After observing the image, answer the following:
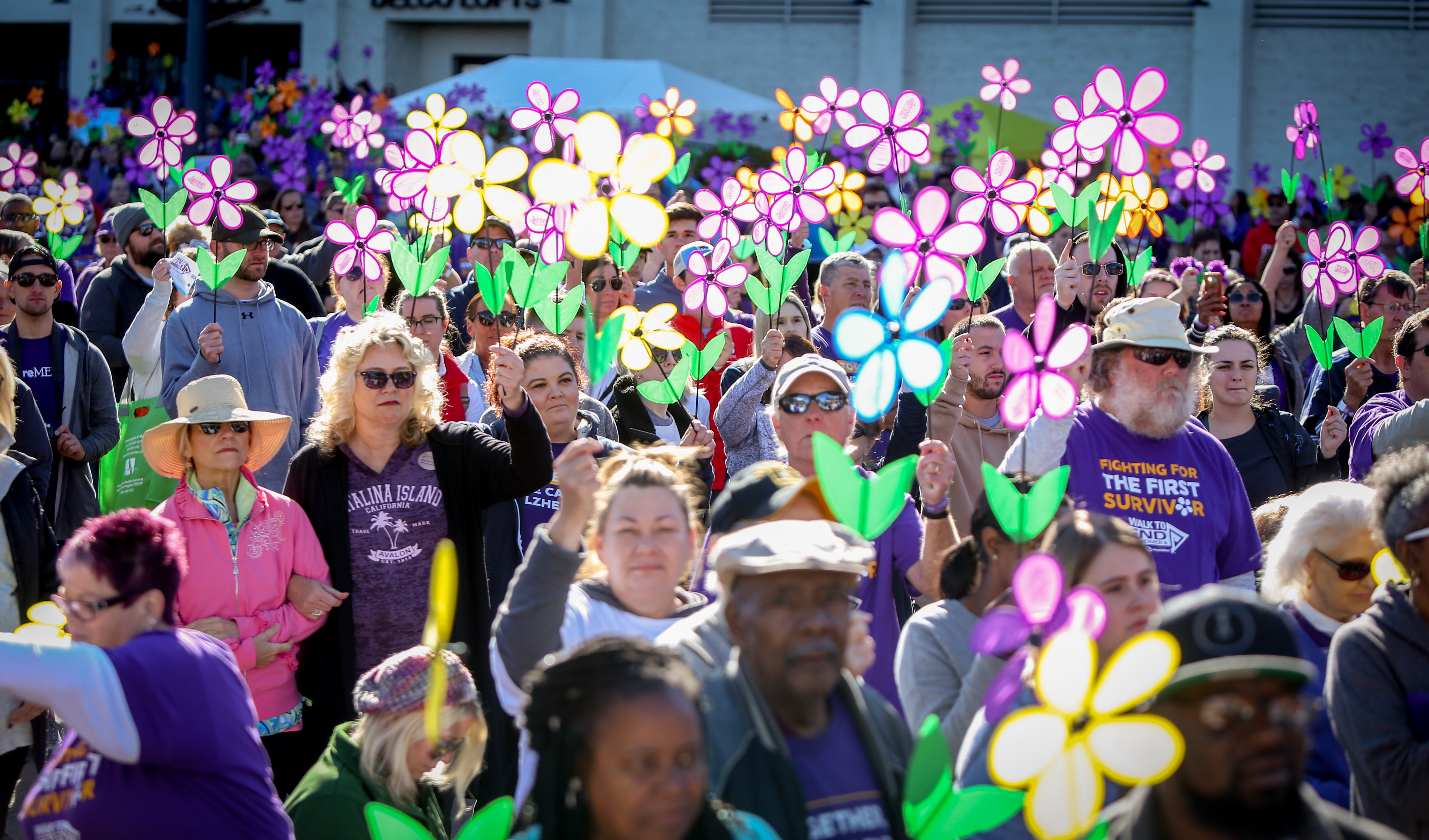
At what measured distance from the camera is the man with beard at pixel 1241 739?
156 centimetres

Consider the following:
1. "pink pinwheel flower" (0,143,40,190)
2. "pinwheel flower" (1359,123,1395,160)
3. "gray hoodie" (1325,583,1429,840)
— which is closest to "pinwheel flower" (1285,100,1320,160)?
"pinwheel flower" (1359,123,1395,160)

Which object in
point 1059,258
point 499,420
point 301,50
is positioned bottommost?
point 499,420

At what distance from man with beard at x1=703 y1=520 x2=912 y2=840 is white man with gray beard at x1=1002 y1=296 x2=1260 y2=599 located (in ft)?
4.28

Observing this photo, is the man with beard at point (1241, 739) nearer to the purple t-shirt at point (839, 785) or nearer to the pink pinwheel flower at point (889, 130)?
the purple t-shirt at point (839, 785)

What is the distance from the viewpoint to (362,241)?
5.09 m

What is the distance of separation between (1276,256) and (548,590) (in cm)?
604

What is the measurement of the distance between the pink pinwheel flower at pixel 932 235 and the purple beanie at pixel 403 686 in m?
1.53

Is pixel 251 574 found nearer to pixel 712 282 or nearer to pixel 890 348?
pixel 890 348

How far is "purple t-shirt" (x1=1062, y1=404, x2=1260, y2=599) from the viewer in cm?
324

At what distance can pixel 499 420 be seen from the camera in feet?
13.2

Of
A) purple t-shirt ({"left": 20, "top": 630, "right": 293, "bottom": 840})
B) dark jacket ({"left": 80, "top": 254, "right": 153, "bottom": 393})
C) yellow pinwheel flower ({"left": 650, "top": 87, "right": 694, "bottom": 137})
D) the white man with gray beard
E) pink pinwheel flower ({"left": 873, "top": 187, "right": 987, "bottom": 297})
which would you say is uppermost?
yellow pinwheel flower ({"left": 650, "top": 87, "right": 694, "bottom": 137})

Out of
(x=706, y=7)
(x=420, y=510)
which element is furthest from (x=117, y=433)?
(x=706, y=7)

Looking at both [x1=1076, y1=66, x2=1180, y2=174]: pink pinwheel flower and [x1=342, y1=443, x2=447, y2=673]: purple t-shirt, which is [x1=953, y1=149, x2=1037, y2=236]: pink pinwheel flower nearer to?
[x1=1076, y1=66, x2=1180, y2=174]: pink pinwheel flower

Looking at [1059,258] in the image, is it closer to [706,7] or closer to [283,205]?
[283,205]
